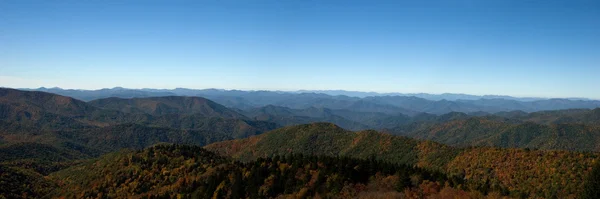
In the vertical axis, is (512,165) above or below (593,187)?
below

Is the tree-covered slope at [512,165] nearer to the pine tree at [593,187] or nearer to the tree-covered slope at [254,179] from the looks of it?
the pine tree at [593,187]

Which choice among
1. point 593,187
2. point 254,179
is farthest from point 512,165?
point 254,179

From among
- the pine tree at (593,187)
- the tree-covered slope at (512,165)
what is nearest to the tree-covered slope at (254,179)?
the tree-covered slope at (512,165)

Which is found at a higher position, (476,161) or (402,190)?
(402,190)

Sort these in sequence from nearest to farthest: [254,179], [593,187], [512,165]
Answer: [593,187]
[254,179]
[512,165]

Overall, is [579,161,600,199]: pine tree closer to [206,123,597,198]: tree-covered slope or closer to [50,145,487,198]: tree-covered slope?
[206,123,597,198]: tree-covered slope

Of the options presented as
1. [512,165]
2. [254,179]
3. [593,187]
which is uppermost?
[593,187]

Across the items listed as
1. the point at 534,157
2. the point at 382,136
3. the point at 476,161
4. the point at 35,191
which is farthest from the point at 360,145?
the point at 35,191

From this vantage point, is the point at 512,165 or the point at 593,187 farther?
the point at 512,165

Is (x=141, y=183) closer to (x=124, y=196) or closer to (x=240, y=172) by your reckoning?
(x=124, y=196)

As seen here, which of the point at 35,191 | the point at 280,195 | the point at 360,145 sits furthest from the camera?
the point at 360,145

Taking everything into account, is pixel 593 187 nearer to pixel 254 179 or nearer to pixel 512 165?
pixel 512 165
